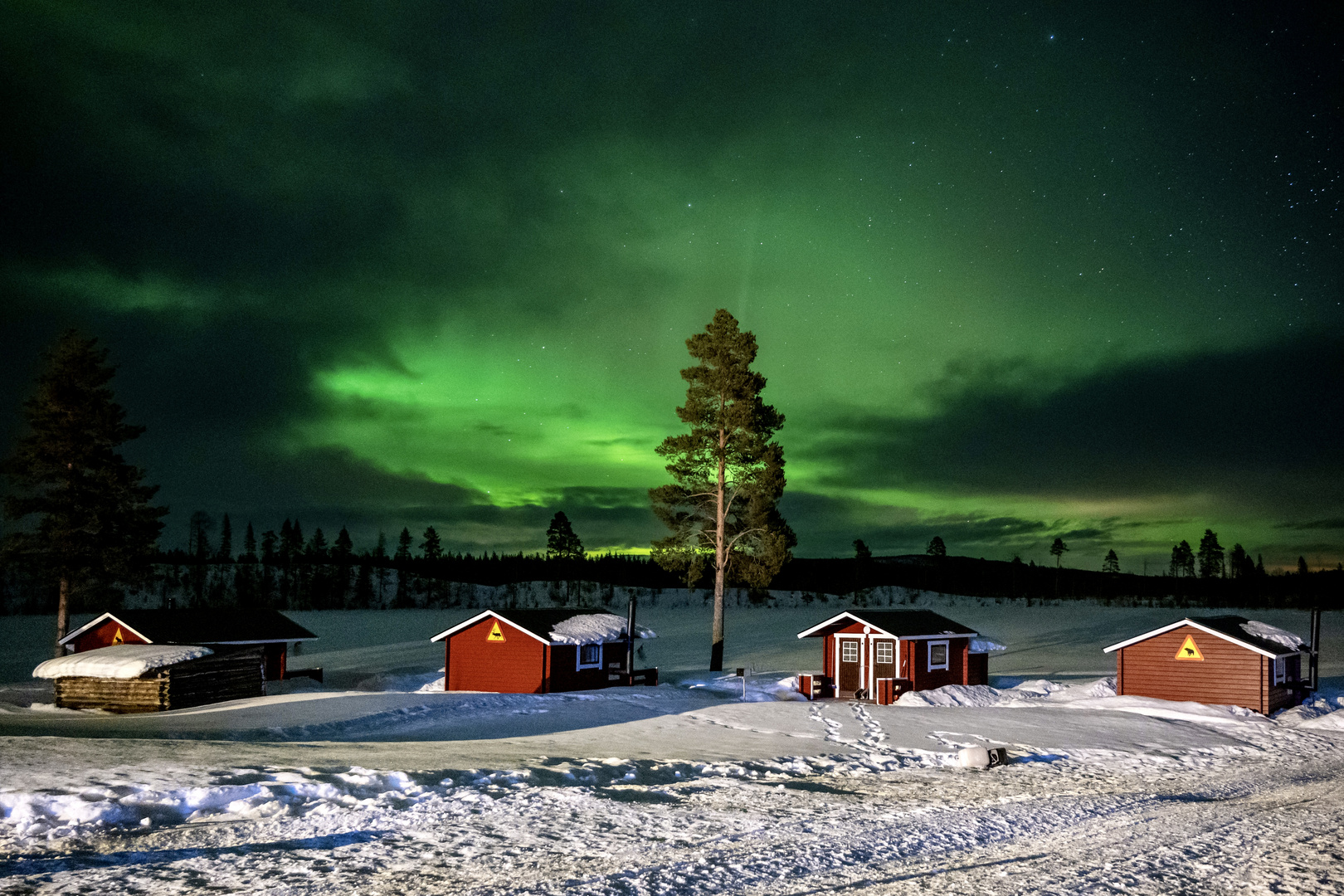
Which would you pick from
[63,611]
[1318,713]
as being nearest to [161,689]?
[63,611]

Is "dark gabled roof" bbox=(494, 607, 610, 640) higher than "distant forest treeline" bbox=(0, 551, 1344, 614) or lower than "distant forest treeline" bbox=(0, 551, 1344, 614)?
higher

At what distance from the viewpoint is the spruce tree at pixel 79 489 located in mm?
41031

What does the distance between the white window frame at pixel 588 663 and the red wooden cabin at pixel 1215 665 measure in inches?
802

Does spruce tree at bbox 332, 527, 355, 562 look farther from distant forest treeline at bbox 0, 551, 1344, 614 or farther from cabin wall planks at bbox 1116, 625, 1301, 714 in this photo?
cabin wall planks at bbox 1116, 625, 1301, 714

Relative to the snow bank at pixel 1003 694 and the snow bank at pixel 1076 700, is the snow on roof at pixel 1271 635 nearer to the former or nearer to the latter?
the snow bank at pixel 1076 700

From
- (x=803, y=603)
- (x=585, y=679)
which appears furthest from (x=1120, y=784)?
(x=803, y=603)

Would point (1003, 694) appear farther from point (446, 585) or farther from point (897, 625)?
point (446, 585)

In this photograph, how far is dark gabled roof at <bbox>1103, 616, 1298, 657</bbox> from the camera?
106 ft

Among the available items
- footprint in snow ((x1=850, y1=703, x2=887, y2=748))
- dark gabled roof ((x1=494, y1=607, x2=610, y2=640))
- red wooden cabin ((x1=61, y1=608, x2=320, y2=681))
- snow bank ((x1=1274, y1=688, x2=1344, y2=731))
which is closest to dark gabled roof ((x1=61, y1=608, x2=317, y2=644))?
red wooden cabin ((x1=61, y1=608, x2=320, y2=681))

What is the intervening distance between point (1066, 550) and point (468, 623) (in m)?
A: 175

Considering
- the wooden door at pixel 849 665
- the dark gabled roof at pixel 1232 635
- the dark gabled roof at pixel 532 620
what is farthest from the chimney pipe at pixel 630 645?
the dark gabled roof at pixel 1232 635

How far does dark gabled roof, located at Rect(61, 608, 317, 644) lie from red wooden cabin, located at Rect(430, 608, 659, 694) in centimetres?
809

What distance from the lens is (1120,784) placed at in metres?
17.3

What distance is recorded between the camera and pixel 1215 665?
3334 centimetres
